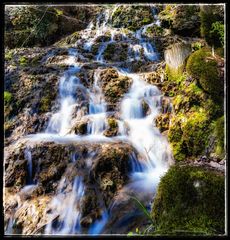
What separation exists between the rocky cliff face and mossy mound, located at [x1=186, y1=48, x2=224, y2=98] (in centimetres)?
2

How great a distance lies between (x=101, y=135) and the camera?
255 inches

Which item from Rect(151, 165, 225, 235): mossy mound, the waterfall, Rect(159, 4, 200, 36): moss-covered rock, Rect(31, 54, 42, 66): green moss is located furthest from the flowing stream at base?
Rect(159, 4, 200, 36): moss-covered rock

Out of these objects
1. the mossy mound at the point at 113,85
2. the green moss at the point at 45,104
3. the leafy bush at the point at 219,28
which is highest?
the leafy bush at the point at 219,28

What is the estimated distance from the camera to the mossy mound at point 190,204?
3.39 meters

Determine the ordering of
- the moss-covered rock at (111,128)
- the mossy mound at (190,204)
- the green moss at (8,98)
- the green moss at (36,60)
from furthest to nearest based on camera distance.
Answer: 1. the green moss at (36,60)
2. the green moss at (8,98)
3. the moss-covered rock at (111,128)
4. the mossy mound at (190,204)

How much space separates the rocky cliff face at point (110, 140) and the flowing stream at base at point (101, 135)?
0.02 m

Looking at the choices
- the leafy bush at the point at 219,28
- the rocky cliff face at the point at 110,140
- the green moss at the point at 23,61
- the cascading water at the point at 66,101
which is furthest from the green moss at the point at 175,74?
the green moss at the point at 23,61

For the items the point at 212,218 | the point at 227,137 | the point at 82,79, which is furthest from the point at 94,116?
the point at 212,218

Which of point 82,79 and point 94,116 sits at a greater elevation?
point 82,79

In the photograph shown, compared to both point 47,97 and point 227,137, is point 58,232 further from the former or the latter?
point 47,97

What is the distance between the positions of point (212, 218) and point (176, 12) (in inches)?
412

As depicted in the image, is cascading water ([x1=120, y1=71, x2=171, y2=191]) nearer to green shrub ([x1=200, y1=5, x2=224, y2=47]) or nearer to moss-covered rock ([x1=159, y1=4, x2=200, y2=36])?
green shrub ([x1=200, y1=5, x2=224, y2=47])

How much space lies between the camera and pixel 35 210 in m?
4.80

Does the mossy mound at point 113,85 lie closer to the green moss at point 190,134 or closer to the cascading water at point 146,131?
the cascading water at point 146,131
